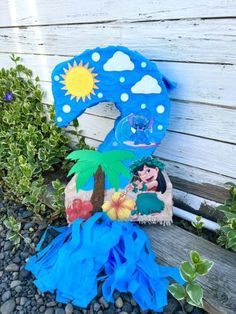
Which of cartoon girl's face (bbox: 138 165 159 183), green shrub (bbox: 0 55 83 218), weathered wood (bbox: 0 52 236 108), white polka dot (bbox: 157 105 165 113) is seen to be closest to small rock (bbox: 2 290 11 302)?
green shrub (bbox: 0 55 83 218)

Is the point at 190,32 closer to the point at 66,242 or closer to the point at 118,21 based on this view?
the point at 118,21

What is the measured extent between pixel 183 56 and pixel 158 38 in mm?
136

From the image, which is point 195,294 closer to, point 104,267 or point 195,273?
point 195,273

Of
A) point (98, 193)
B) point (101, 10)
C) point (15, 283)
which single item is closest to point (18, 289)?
point (15, 283)

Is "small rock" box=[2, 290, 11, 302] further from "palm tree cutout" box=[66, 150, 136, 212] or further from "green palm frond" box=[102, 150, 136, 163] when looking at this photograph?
"green palm frond" box=[102, 150, 136, 163]

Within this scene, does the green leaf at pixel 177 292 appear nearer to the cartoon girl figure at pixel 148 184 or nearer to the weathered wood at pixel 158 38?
the cartoon girl figure at pixel 148 184

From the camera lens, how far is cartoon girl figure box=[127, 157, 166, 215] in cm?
154

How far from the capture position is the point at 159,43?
1.48 meters

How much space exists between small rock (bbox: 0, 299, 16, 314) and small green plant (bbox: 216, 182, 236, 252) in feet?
2.98

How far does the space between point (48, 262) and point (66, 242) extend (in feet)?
0.37

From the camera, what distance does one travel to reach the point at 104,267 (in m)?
1.43

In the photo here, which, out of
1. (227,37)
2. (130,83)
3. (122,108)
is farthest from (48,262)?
(227,37)

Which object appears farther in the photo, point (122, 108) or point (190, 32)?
point (122, 108)

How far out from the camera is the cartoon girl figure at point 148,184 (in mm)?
1544
